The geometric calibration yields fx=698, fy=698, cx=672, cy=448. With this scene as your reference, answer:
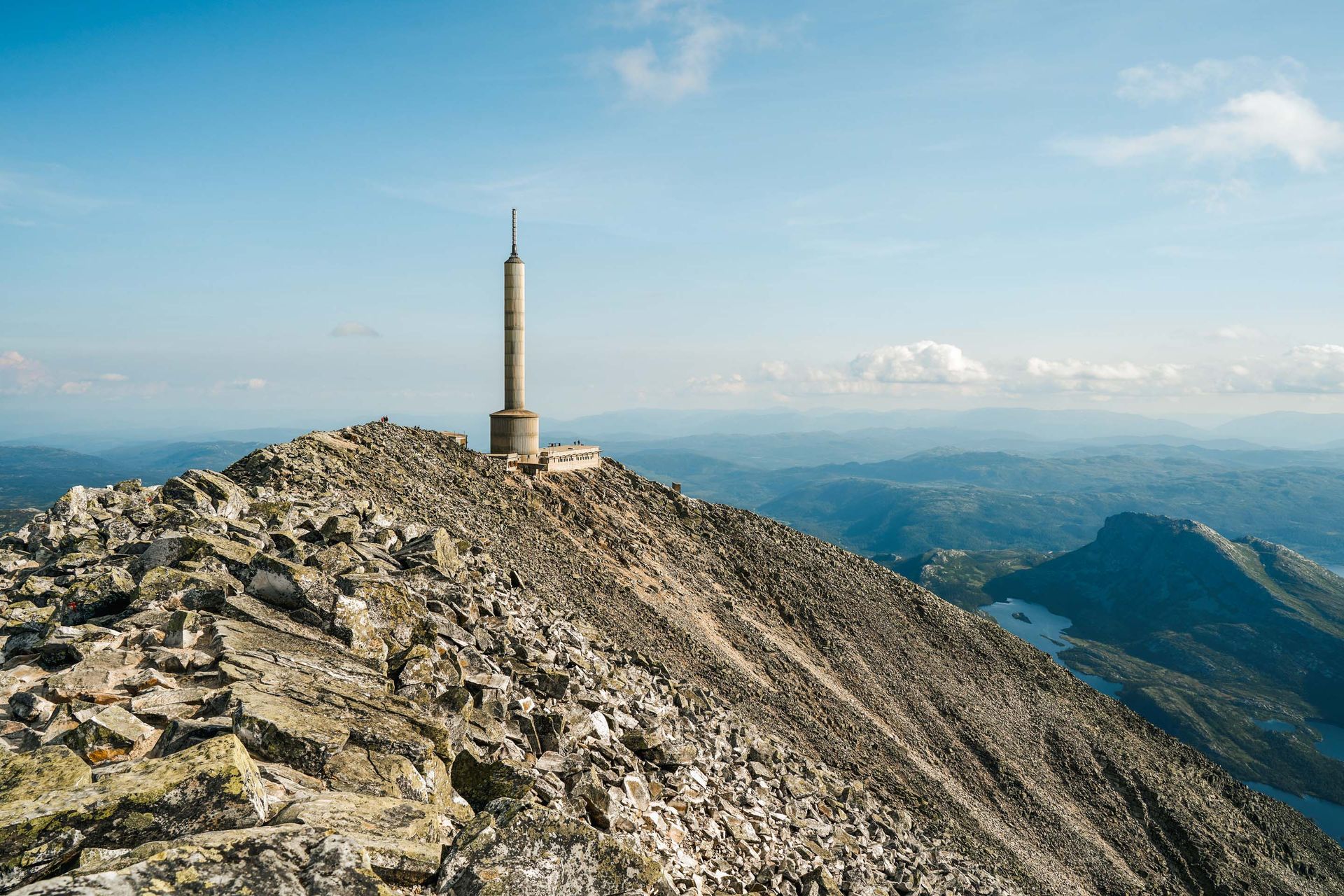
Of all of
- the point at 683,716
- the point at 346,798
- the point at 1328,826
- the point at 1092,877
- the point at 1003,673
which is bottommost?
the point at 1328,826

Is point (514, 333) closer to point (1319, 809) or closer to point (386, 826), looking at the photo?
point (386, 826)

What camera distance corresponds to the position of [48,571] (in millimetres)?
18391

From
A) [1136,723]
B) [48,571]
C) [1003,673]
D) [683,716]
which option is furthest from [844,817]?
[1136,723]

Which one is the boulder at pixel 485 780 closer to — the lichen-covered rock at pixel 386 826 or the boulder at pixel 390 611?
the lichen-covered rock at pixel 386 826

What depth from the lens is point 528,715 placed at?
52.5 feet

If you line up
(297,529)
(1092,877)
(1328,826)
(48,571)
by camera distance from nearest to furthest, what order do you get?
(48,571)
(297,529)
(1092,877)
(1328,826)

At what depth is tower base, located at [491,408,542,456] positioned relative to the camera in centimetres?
5444

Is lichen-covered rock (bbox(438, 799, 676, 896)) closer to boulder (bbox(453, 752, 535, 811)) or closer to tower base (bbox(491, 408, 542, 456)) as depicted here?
boulder (bbox(453, 752, 535, 811))

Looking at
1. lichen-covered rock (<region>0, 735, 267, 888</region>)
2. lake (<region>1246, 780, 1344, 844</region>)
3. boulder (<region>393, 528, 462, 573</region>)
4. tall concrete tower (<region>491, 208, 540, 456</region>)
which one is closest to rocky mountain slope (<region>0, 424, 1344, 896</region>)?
lichen-covered rock (<region>0, 735, 267, 888</region>)

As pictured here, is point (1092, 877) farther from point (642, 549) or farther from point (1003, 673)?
point (642, 549)

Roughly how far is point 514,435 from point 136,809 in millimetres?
48459

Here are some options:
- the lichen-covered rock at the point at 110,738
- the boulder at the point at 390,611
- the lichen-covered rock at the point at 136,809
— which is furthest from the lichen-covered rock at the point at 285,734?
the boulder at the point at 390,611

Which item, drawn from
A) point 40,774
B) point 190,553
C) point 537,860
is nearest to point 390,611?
point 190,553

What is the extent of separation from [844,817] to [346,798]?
23.1 meters
